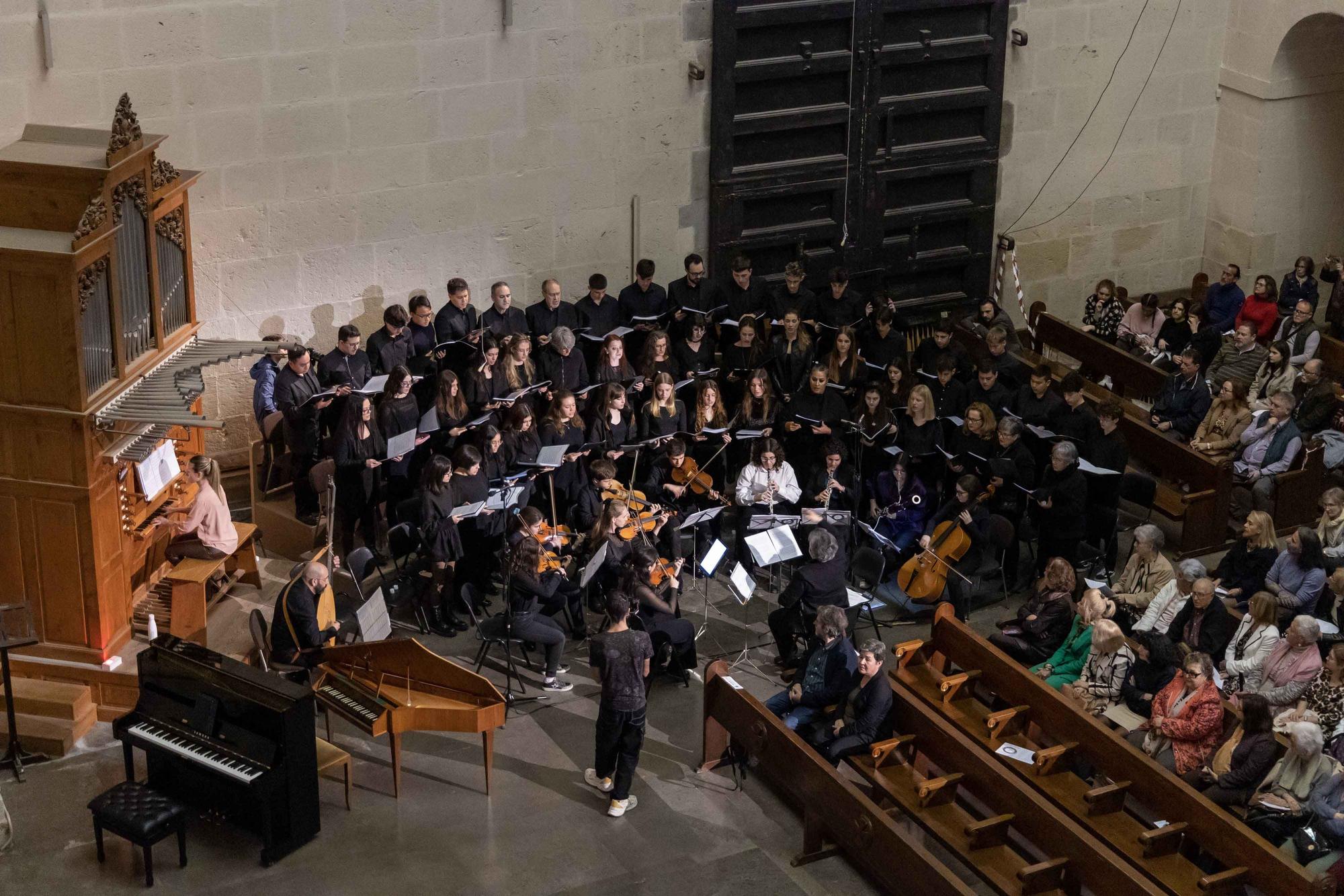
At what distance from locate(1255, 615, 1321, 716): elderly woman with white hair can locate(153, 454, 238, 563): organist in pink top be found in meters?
7.00

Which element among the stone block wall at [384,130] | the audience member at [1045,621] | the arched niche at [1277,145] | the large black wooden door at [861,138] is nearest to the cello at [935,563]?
the audience member at [1045,621]

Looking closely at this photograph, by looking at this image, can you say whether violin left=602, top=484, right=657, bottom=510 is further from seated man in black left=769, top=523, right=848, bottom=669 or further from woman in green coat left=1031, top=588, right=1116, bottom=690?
woman in green coat left=1031, top=588, right=1116, bottom=690

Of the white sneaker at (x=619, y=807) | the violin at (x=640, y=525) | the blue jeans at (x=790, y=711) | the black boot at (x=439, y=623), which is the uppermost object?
the violin at (x=640, y=525)

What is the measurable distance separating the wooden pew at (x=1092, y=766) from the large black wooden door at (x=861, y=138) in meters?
5.28

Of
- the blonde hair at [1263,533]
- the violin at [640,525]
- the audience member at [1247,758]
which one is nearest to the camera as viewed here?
the audience member at [1247,758]

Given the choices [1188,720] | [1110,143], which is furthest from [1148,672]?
[1110,143]

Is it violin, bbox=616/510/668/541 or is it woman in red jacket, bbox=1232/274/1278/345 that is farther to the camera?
woman in red jacket, bbox=1232/274/1278/345

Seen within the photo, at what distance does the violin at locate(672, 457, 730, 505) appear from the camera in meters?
13.8

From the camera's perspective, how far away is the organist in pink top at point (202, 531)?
39.9ft

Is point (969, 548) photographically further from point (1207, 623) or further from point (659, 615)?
point (659, 615)

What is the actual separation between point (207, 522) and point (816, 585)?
423 centimetres

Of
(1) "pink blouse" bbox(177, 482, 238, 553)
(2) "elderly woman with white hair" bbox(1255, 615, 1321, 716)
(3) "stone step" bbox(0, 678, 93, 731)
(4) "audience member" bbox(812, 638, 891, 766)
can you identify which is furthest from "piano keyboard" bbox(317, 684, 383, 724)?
(2) "elderly woman with white hair" bbox(1255, 615, 1321, 716)

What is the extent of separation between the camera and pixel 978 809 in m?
10.6

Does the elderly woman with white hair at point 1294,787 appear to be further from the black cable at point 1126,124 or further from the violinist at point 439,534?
the black cable at point 1126,124
